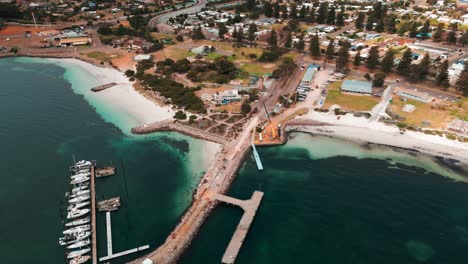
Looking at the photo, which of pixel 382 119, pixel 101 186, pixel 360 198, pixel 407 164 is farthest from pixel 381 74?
pixel 101 186

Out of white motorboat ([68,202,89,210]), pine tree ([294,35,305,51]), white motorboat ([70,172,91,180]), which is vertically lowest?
white motorboat ([68,202,89,210])

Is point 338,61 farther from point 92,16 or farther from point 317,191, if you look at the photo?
point 92,16

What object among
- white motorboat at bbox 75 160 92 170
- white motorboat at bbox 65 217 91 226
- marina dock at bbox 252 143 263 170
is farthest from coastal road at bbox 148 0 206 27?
white motorboat at bbox 65 217 91 226

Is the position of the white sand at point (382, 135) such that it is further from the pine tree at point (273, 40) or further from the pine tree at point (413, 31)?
the pine tree at point (413, 31)

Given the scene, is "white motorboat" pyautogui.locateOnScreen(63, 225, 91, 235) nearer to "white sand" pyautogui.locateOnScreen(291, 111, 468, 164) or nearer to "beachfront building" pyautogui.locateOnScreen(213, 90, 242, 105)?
"beachfront building" pyautogui.locateOnScreen(213, 90, 242, 105)

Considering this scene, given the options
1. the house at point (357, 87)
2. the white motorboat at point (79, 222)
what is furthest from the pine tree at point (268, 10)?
the white motorboat at point (79, 222)

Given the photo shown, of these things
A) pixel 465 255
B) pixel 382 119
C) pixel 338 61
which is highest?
pixel 338 61
